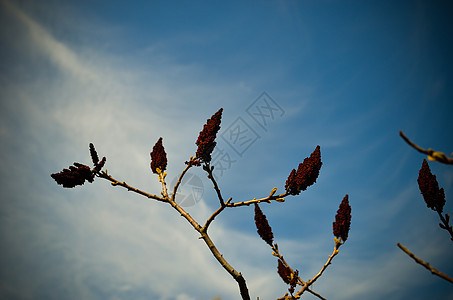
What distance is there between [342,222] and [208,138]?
2.39 metres

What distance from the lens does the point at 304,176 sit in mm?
3434

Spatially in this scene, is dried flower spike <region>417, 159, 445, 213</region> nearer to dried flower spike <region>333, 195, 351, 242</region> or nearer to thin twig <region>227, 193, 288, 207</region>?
dried flower spike <region>333, 195, 351, 242</region>

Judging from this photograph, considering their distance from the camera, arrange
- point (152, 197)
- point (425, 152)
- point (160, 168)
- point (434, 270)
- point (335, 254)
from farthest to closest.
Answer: point (160, 168) → point (152, 197) → point (335, 254) → point (434, 270) → point (425, 152)

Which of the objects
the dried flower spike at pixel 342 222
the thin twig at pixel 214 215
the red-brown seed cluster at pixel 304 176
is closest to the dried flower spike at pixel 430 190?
the dried flower spike at pixel 342 222

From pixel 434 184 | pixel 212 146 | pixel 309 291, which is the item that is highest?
pixel 212 146

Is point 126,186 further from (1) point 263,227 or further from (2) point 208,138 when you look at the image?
(1) point 263,227

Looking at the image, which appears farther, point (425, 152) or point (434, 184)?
point (434, 184)

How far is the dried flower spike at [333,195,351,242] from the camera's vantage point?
3.42m

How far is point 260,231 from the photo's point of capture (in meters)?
4.65

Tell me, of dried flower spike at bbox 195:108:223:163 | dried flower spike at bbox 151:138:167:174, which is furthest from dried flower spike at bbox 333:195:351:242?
dried flower spike at bbox 151:138:167:174

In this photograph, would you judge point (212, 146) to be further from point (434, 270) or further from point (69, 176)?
point (434, 270)

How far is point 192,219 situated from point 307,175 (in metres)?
1.81

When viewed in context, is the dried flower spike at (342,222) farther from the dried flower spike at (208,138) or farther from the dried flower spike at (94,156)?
the dried flower spike at (94,156)

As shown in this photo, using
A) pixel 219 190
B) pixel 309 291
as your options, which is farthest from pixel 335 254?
pixel 219 190
